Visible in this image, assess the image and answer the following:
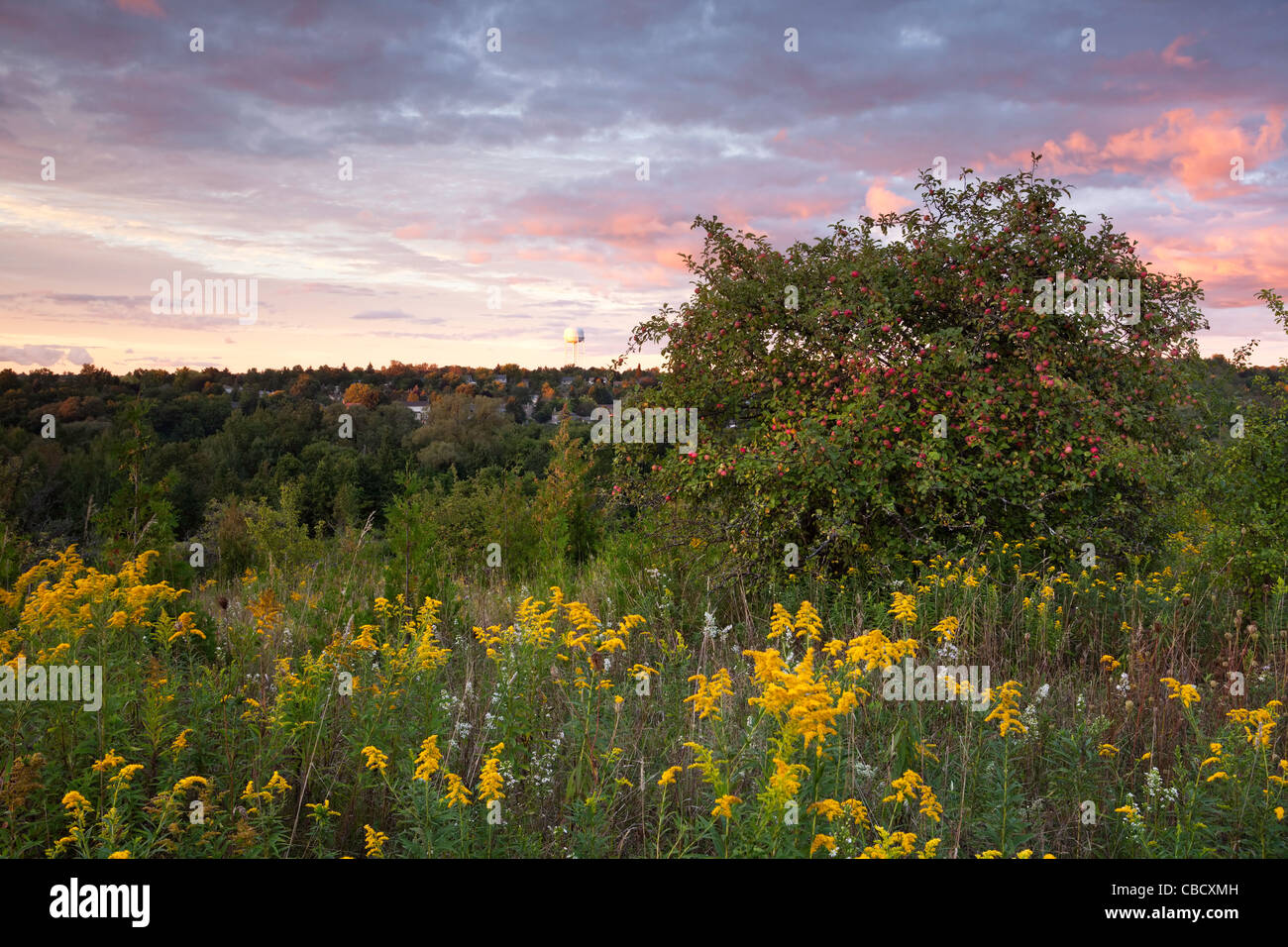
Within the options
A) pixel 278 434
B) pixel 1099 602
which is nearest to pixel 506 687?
pixel 1099 602

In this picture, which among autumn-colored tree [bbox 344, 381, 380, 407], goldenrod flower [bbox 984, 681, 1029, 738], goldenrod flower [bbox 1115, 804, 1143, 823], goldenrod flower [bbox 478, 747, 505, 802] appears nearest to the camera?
goldenrod flower [bbox 478, 747, 505, 802]

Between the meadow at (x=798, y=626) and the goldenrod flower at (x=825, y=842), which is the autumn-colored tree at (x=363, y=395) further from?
the goldenrod flower at (x=825, y=842)

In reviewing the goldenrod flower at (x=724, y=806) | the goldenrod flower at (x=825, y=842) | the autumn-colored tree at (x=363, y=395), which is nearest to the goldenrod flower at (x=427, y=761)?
the goldenrod flower at (x=724, y=806)

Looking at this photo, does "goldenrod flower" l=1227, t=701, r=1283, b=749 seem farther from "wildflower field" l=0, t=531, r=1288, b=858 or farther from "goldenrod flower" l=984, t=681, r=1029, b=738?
"goldenrod flower" l=984, t=681, r=1029, b=738

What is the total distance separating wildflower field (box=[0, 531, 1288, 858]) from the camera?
274 cm

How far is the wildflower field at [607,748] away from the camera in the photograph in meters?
2.74

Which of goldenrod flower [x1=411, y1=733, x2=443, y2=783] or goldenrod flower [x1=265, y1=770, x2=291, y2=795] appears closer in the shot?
goldenrod flower [x1=411, y1=733, x2=443, y2=783]

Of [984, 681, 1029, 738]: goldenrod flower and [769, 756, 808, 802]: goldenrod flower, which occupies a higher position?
[769, 756, 808, 802]: goldenrod flower

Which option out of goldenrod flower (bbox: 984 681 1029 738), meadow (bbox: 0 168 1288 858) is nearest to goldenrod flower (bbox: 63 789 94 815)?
meadow (bbox: 0 168 1288 858)

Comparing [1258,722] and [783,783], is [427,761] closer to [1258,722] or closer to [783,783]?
[783,783]

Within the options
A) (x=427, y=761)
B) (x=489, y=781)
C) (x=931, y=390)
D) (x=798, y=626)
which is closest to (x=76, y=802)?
(x=427, y=761)

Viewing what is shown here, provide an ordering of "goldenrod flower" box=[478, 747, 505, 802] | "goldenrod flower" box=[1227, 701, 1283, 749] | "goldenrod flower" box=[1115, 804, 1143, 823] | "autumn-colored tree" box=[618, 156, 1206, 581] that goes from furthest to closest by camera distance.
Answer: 1. "autumn-colored tree" box=[618, 156, 1206, 581]
2. "goldenrod flower" box=[1227, 701, 1283, 749]
3. "goldenrod flower" box=[1115, 804, 1143, 823]
4. "goldenrod flower" box=[478, 747, 505, 802]

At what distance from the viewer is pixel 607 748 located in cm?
353
